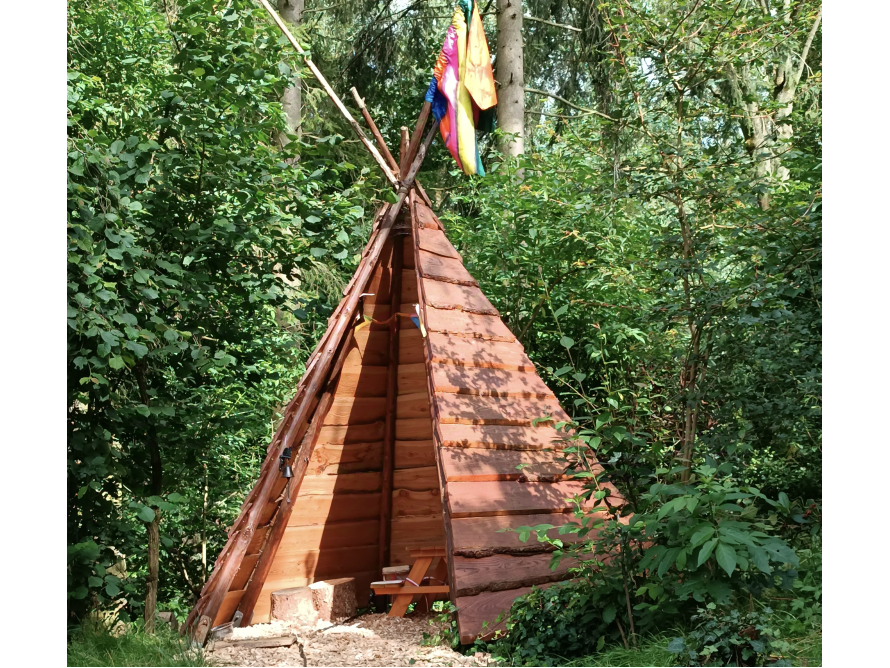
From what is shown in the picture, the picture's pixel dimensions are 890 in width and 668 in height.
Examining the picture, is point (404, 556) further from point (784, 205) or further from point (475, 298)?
point (784, 205)

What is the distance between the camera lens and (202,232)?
213 inches

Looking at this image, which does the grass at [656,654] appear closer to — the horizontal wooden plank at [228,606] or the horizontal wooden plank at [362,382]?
the horizontal wooden plank at [228,606]

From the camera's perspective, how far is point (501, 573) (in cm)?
461

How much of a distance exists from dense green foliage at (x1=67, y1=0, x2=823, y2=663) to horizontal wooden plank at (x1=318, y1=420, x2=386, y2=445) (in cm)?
73

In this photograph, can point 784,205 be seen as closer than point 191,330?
Yes

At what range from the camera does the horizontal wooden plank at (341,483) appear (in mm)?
6250

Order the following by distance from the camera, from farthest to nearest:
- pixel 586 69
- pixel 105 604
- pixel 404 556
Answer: pixel 586 69
pixel 404 556
pixel 105 604

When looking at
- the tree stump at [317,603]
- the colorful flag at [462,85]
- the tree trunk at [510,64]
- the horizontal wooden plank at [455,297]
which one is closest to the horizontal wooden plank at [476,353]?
the horizontal wooden plank at [455,297]

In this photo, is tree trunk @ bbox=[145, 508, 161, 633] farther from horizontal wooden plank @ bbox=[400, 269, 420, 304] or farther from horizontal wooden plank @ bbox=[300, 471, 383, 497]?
horizontal wooden plank @ bbox=[400, 269, 420, 304]

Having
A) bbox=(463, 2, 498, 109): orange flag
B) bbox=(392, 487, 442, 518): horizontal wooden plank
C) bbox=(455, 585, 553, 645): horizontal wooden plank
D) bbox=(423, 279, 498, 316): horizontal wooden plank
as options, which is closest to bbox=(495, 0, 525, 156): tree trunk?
bbox=(463, 2, 498, 109): orange flag

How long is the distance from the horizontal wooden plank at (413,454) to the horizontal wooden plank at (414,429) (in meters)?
0.04
